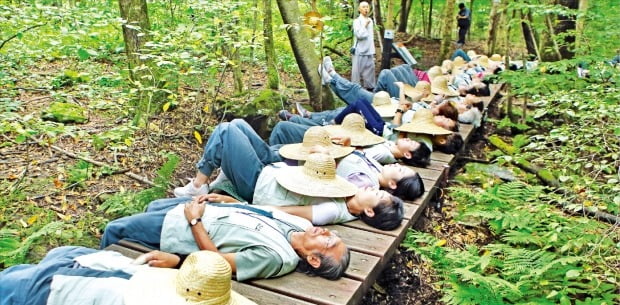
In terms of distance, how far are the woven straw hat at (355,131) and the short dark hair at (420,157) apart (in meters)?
0.45

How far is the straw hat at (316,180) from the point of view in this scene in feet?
12.6

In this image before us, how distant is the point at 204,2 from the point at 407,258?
3763 millimetres

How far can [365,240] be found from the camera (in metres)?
3.86

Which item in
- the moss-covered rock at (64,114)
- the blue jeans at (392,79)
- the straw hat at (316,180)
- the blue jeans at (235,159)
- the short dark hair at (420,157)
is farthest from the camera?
the blue jeans at (392,79)

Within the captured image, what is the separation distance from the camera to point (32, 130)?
359cm

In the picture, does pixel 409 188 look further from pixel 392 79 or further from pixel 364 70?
pixel 364 70

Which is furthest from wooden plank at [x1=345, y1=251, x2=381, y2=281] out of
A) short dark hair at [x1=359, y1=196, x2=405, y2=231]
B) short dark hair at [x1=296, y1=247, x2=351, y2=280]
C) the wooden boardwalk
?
short dark hair at [x1=359, y1=196, x2=405, y2=231]

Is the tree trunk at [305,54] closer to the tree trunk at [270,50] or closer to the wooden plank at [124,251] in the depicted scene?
the tree trunk at [270,50]

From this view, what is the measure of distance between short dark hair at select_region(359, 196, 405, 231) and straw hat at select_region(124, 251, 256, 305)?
1.89m

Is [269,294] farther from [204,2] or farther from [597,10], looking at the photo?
[597,10]

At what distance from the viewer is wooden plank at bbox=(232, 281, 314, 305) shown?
2.92m

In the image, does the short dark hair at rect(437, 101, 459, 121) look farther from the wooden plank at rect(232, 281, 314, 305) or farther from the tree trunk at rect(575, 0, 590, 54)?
the wooden plank at rect(232, 281, 314, 305)

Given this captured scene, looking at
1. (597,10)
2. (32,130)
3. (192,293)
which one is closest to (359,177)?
(192,293)

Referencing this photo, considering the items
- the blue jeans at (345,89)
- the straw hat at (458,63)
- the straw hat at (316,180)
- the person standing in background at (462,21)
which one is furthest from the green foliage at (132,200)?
the person standing in background at (462,21)
